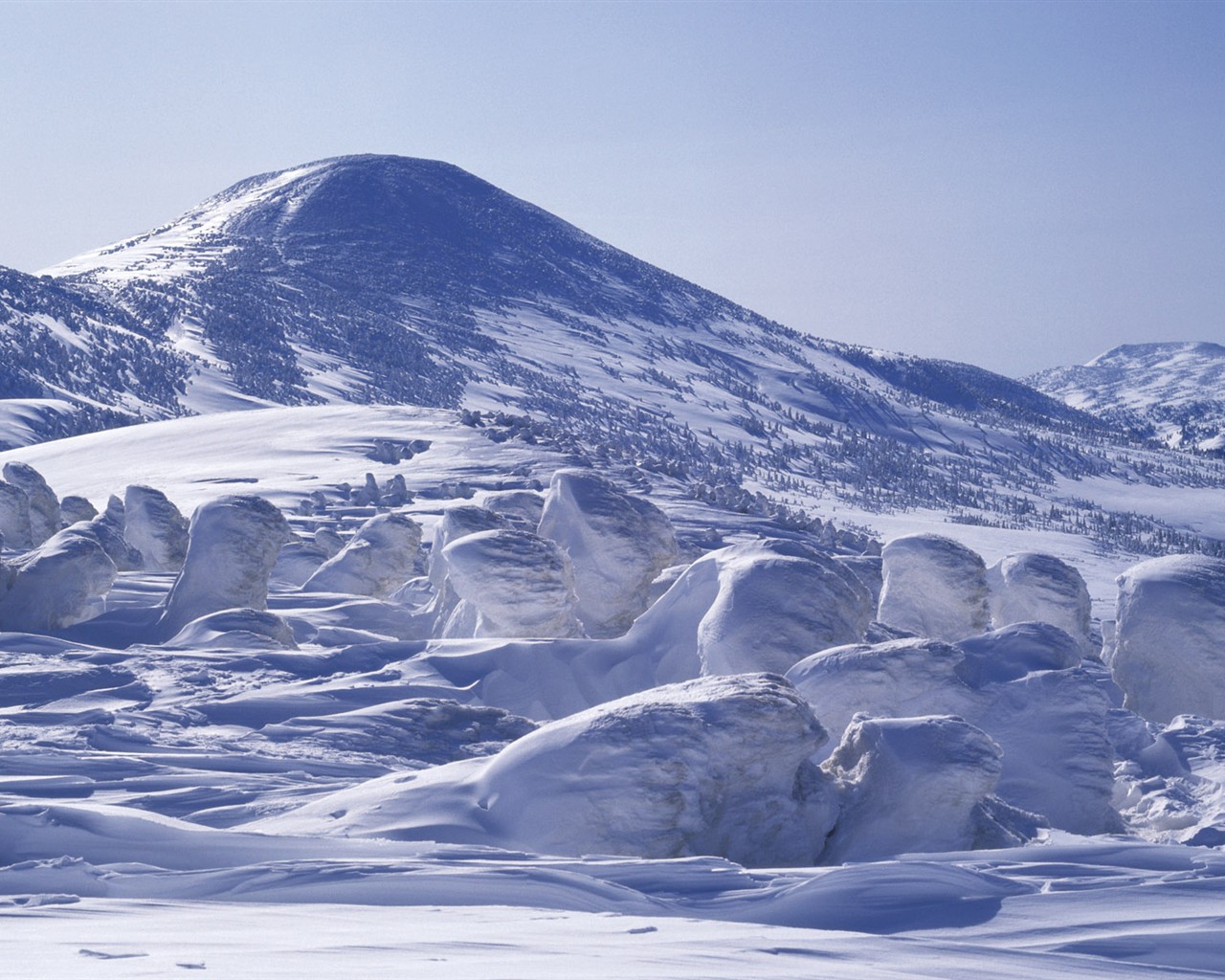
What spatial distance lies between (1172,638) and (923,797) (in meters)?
7.40

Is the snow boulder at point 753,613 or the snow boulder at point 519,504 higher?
the snow boulder at point 519,504

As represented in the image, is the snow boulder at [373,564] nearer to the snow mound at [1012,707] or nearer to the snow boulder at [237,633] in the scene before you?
the snow boulder at [237,633]

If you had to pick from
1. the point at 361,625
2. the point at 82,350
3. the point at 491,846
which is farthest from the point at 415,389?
the point at 491,846

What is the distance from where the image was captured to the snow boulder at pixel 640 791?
6832 mm

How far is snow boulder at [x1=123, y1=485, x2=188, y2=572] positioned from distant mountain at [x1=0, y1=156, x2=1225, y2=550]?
14.4m

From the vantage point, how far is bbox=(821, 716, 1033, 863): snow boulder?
7.59m

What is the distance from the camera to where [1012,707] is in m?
10.6

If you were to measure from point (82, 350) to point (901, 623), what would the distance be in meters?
79.0

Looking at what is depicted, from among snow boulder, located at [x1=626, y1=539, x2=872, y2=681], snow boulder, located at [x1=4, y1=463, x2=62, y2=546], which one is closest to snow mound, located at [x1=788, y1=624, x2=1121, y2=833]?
snow boulder, located at [x1=626, y1=539, x2=872, y2=681]

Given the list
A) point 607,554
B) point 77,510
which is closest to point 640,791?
point 607,554

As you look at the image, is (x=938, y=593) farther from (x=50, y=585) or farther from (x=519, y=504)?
(x=50, y=585)

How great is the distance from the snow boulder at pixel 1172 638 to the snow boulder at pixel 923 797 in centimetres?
668

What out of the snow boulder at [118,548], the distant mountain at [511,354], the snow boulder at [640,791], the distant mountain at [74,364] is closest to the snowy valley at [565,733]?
the snow boulder at [640,791]

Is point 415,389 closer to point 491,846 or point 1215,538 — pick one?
point 1215,538
